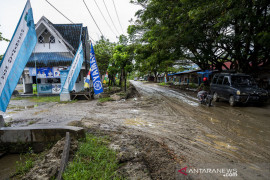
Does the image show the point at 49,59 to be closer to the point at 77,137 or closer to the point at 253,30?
the point at 77,137

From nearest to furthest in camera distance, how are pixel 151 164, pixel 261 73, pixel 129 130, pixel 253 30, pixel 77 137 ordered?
pixel 151 164, pixel 77 137, pixel 129 130, pixel 253 30, pixel 261 73

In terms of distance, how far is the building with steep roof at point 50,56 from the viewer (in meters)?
16.5

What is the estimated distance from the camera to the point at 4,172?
143 inches

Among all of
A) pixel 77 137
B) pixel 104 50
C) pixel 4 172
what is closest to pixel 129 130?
pixel 77 137

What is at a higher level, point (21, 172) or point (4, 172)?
point (21, 172)

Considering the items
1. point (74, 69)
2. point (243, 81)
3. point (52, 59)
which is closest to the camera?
point (243, 81)

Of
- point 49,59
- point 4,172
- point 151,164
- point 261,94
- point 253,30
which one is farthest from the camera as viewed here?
point 49,59

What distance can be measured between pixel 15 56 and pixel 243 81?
12.1 meters

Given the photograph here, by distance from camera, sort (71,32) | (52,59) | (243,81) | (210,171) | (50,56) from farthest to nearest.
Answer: (71,32), (50,56), (52,59), (243,81), (210,171)

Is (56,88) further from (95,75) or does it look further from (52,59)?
(95,75)

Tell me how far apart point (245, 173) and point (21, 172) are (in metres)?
4.64

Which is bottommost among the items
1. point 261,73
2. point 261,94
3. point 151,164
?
point 151,164

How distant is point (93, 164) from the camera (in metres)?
3.15

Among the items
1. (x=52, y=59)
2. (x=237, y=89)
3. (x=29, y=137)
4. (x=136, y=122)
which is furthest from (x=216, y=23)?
(x=52, y=59)
